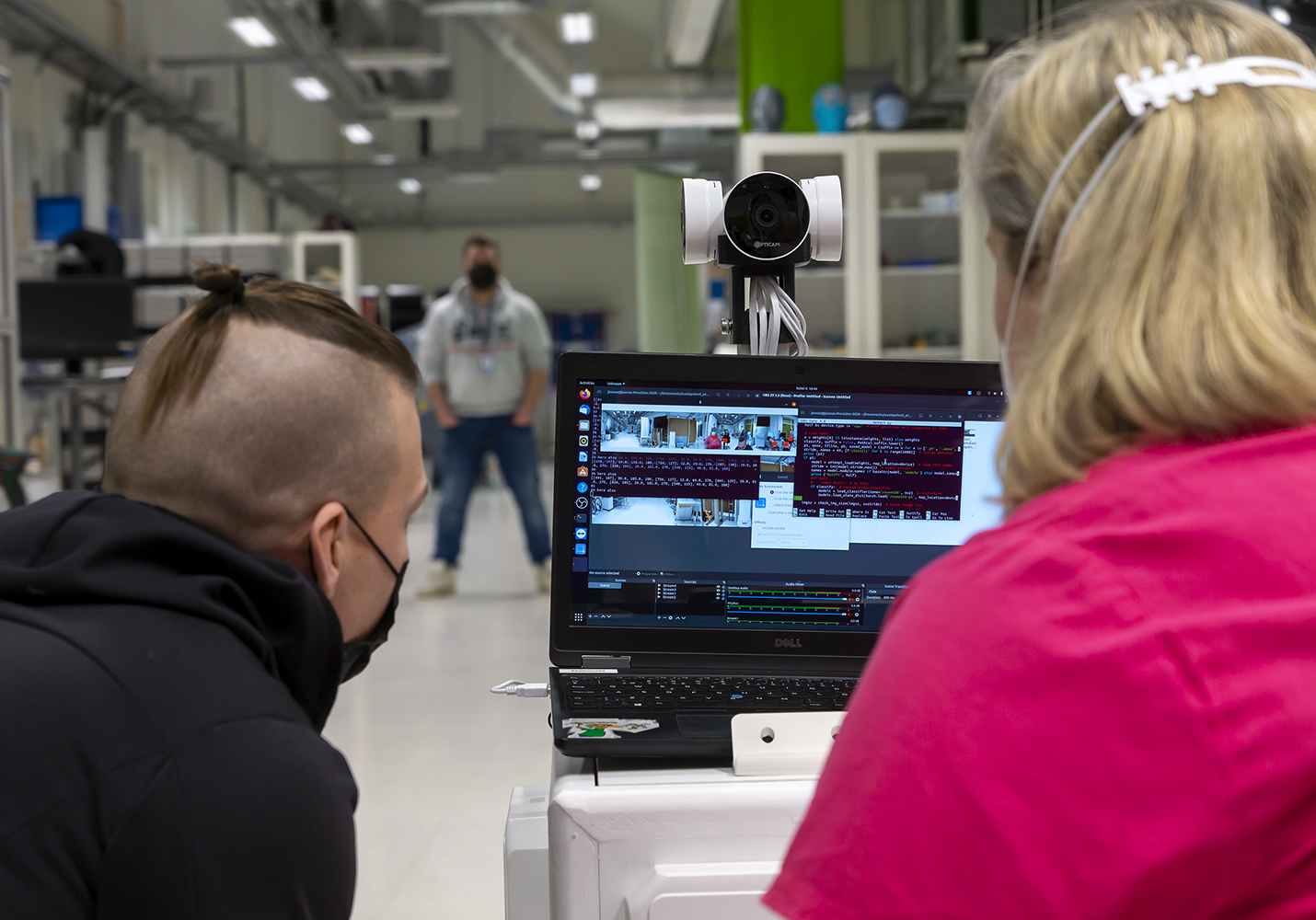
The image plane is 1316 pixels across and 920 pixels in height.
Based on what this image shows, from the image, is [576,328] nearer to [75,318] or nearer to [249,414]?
[75,318]

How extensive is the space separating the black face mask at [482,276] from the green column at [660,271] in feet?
9.16

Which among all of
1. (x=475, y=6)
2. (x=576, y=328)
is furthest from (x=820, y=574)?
(x=576, y=328)

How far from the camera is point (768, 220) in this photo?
1202 mm

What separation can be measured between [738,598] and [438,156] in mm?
12689

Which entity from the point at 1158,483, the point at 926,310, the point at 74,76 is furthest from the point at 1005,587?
the point at 74,76

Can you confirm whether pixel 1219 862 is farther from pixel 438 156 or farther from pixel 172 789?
pixel 438 156

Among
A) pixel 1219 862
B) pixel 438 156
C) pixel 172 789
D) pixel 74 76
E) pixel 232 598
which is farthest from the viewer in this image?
pixel 438 156

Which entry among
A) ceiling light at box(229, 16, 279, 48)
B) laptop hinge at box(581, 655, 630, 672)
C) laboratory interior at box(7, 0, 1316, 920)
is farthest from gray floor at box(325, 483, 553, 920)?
ceiling light at box(229, 16, 279, 48)

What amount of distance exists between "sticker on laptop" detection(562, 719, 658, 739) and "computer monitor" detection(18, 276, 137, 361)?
5.40m

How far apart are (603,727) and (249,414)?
14.9 inches

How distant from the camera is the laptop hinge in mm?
1133

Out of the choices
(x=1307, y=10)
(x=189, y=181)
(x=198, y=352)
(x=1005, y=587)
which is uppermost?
(x=189, y=181)

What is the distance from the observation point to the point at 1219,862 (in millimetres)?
452

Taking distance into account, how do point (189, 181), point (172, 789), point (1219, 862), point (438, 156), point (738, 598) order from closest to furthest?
point (1219, 862) < point (172, 789) < point (738, 598) < point (189, 181) < point (438, 156)
